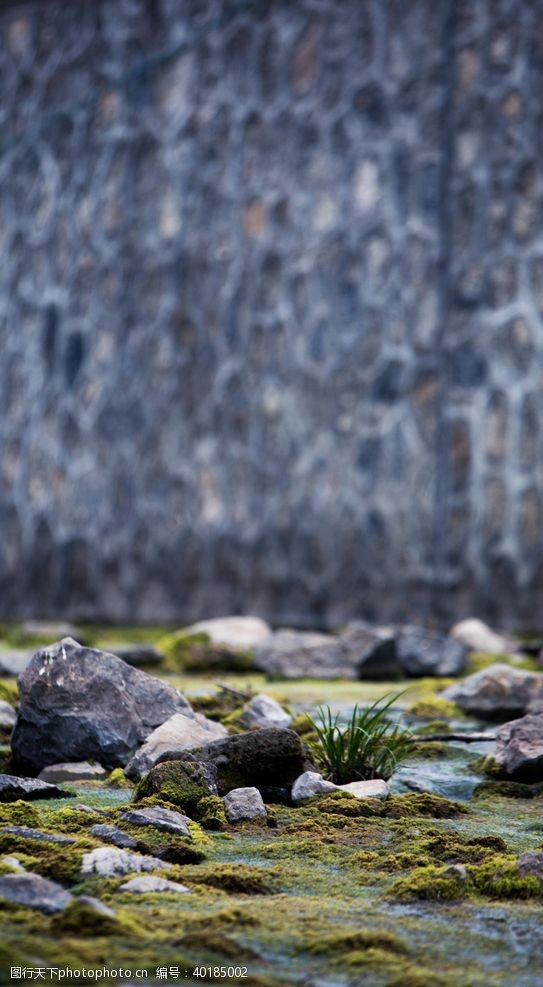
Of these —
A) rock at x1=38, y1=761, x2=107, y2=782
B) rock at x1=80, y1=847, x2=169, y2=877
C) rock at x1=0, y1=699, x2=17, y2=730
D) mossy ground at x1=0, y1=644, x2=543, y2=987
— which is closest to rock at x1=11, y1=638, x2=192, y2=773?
rock at x1=38, y1=761, x2=107, y2=782

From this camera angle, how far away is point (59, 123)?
6.70 metres

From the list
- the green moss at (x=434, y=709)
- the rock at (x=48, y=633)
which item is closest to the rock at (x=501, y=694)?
the green moss at (x=434, y=709)

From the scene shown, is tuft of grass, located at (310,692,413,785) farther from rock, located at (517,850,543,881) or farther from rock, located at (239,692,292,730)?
rock, located at (517,850,543,881)

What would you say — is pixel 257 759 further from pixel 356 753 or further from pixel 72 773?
pixel 72 773

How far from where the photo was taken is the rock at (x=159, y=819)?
172 centimetres

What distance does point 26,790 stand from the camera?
1.96 m

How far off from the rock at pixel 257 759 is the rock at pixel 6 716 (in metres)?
0.67

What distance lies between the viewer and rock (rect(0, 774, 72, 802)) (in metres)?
1.93

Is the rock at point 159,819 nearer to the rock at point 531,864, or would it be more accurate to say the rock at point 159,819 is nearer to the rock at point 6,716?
the rock at point 531,864

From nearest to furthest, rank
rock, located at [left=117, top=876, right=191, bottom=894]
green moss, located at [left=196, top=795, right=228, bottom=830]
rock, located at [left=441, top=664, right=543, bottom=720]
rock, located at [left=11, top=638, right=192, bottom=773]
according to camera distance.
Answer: rock, located at [left=117, top=876, right=191, bottom=894], green moss, located at [left=196, top=795, right=228, bottom=830], rock, located at [left=11, top=638, right=192, bottom=773], rock, located at [left=441, top=664, right=543, bottom=720]

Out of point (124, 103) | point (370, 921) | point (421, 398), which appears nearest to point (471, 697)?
point (370, 921)

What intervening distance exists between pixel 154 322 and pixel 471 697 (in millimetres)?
3636

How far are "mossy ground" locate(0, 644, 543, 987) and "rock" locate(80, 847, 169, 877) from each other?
0.02 metres

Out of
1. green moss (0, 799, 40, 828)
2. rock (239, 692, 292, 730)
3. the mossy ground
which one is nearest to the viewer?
the mossy ground
